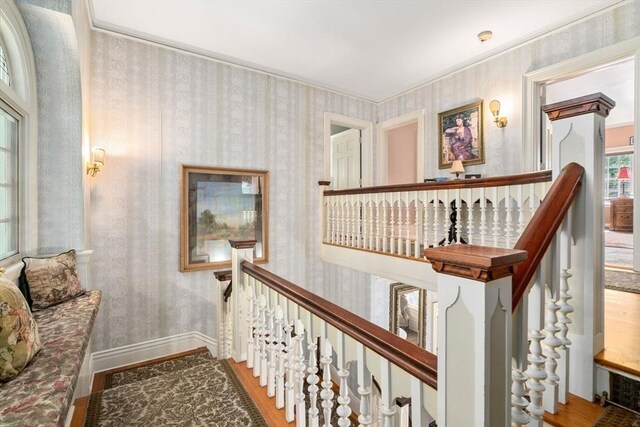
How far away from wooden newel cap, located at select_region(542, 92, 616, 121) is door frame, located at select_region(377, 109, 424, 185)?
3402 millimetres

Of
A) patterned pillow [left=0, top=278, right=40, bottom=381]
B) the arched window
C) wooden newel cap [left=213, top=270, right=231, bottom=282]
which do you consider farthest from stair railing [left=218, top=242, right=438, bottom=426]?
the arched window

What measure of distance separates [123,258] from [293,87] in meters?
3.27

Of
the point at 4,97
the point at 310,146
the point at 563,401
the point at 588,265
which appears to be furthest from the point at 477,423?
the point at 310,146

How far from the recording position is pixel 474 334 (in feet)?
2.33

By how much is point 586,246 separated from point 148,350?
13.1 feet

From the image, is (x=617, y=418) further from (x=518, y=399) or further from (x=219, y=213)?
(x=219, y=213)

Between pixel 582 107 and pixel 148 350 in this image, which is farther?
pixel 148 350

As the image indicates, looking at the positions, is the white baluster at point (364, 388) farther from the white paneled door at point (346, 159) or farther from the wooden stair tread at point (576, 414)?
the white paneled door at point (346, 159)

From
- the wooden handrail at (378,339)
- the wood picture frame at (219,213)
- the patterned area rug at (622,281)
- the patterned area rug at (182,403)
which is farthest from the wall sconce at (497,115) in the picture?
the patterned area rug at (182,403)

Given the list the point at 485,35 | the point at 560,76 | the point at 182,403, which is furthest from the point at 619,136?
the point at 182,403

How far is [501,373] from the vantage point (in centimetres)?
73

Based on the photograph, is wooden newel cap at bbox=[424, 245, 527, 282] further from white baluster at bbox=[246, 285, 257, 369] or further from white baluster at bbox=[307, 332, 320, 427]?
white baluster at bbox=[246, 285, 257, 369]

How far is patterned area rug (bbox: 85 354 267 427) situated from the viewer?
1.78m

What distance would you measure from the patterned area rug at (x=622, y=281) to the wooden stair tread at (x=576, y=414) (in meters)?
2.03
